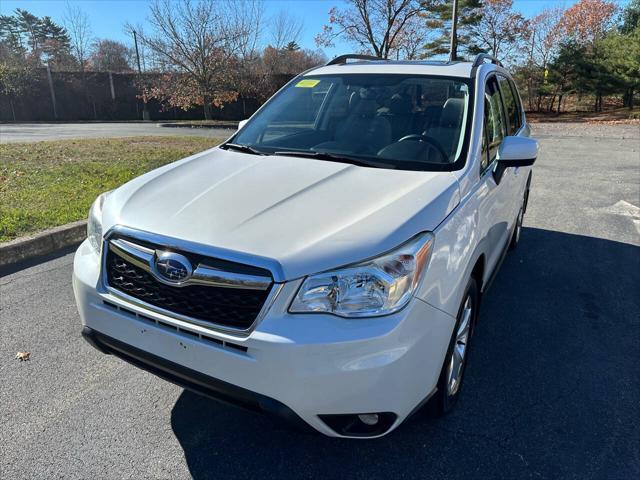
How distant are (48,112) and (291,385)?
1665 inches

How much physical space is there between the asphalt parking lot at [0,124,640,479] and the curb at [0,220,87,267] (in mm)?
541

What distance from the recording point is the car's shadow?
91.6 inches

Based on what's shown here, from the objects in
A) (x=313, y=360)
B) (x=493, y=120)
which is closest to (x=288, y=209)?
(x=313, y=360)

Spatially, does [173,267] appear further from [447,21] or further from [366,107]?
[447,21]

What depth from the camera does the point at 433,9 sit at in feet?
112

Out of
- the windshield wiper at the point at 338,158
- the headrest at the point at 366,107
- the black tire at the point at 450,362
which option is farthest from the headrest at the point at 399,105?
the black tire at the point at 450,362

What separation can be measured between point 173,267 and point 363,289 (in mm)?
808

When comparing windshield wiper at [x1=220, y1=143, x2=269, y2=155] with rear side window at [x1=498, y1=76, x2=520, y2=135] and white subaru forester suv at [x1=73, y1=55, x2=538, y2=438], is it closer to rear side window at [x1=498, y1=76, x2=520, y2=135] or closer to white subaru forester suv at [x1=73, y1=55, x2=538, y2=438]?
white subaru forester suv at [x1=73, y1=55, x2=538, y2=438]

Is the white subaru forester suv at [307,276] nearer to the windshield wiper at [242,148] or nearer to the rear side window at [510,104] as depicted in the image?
the windshield wiper at [242,148]

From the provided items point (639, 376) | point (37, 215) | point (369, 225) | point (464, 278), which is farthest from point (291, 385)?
point (37, 215)

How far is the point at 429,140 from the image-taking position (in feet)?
10.0

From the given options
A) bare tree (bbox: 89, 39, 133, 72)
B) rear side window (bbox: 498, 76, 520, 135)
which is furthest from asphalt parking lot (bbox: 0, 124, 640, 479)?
bare tree (bbox: 89, 39, 133, 72)

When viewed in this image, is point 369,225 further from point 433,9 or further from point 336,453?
point 433,9

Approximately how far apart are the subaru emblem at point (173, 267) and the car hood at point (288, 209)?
0.09 metres
